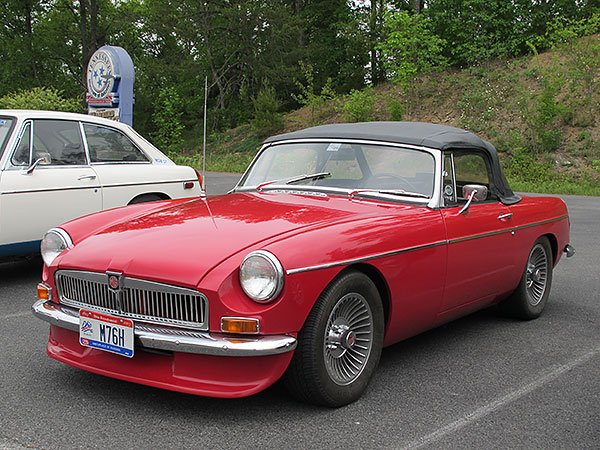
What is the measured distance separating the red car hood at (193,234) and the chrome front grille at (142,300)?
50 mm

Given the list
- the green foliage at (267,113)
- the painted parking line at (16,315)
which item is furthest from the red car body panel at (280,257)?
the green foliage at (267,113)

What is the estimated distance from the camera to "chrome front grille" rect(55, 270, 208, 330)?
10.5ft

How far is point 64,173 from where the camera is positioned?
6.45 m

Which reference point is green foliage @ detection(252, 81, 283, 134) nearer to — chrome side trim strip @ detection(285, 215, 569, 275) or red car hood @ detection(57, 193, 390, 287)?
chrome side trim strip @ detection(285, 215, 569, 275)

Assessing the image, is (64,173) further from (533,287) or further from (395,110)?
(395,110)

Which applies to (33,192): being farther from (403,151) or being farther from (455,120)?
(455,120)

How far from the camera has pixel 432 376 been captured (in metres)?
3.99

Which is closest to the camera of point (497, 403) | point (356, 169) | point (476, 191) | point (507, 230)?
point (497, 403)

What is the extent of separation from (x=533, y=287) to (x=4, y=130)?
4893 millimetres

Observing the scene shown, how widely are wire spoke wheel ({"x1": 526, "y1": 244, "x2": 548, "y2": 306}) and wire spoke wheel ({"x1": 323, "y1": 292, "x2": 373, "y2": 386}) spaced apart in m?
2.26

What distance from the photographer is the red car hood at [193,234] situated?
328cm

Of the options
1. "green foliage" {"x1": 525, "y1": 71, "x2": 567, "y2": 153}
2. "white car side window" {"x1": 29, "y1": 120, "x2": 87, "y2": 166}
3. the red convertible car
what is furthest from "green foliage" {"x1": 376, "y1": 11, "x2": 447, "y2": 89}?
the red convertible car

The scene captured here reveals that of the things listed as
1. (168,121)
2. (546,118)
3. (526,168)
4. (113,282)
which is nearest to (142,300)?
(113,282)

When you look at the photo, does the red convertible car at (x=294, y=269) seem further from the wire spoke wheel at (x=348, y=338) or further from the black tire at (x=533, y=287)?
the black tire at (x=533, y=287)
